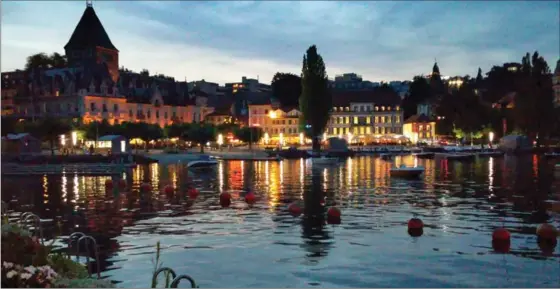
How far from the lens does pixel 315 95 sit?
373ft

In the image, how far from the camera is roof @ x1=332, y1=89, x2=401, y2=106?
514 feet

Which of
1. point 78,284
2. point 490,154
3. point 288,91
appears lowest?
point 490,154

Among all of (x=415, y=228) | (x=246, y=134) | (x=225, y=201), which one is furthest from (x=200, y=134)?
(x=415, y=228)

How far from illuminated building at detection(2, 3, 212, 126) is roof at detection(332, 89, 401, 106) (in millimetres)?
37230

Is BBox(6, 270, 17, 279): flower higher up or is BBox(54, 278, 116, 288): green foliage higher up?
BBox(6, 270, 17, 279): flower

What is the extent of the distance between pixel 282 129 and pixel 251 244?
13231 cm

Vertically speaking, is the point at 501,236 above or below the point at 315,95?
below

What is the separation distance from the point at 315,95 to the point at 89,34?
55.2 meters

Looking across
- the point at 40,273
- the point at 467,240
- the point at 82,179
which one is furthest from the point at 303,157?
the point at 40,273

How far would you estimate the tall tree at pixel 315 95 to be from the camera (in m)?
114

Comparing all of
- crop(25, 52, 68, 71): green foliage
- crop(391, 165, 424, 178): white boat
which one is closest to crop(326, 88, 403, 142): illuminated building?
crop(25, 52, 68, 71): green foliage

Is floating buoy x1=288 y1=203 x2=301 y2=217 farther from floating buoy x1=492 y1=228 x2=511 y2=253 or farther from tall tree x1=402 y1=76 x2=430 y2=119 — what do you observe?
tall tree x1=402 y1=76 x2=430 y2=119

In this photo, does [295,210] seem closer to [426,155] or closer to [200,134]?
[200,134]

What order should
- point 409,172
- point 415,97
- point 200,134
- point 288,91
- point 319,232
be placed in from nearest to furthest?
point 319,232
point 409,172
point 200,134
point 288,91
point 415,97
